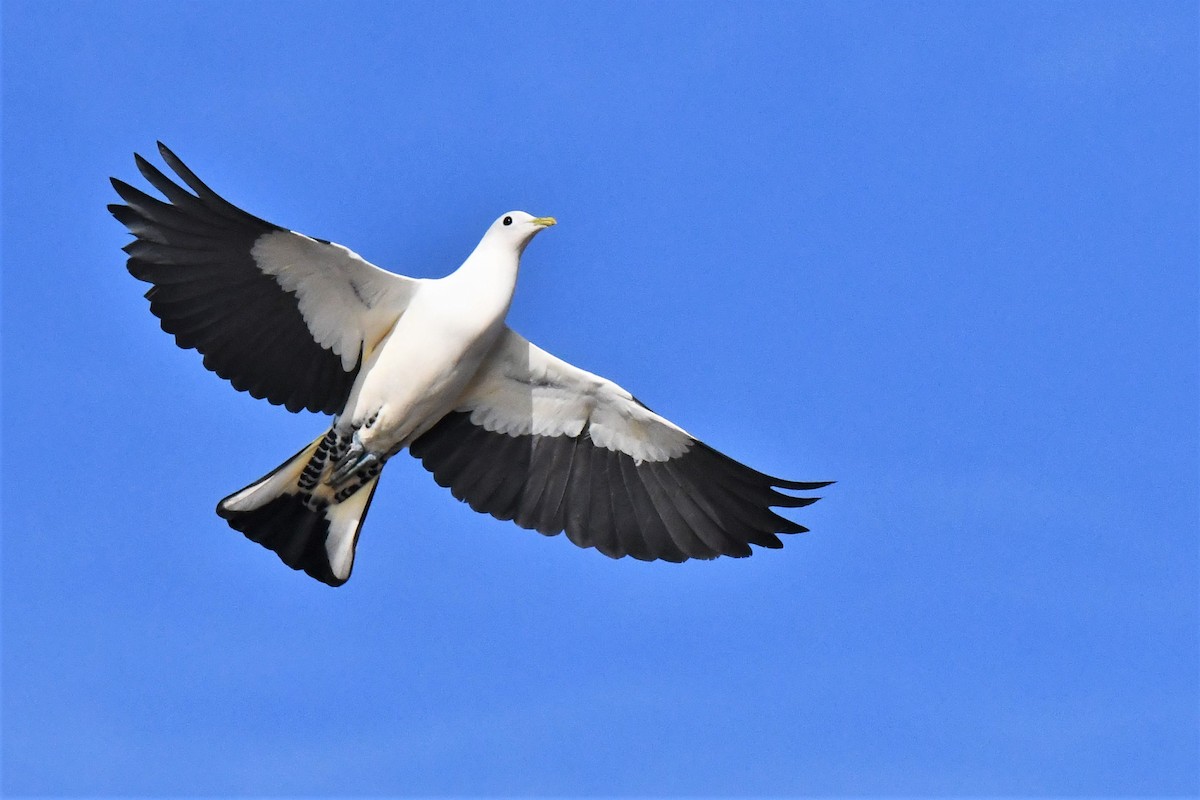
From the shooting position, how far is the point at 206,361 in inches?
595

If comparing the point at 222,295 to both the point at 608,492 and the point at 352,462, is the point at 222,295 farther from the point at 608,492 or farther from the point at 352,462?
the point at 608,492

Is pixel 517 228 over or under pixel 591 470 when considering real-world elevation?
over

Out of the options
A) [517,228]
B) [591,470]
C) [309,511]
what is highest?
[517,228]

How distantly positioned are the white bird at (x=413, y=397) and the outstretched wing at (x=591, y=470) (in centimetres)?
1

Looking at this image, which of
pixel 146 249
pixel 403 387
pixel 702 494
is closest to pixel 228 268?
pixel 146 249

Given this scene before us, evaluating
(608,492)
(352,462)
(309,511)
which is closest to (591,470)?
(608,492)

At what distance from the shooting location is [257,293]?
15227mm

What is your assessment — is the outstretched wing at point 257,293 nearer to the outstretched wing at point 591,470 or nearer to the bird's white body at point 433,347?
the bird's white body at point 433,347

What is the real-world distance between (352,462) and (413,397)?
741 millimetres

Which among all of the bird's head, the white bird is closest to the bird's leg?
the white bird

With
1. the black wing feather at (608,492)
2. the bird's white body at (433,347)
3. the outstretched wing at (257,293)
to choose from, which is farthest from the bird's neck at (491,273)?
the black wing feather at (608,492)

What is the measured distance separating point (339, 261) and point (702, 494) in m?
3.44

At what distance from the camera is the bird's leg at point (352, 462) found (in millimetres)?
15414

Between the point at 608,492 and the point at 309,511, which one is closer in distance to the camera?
the point at 309,511
